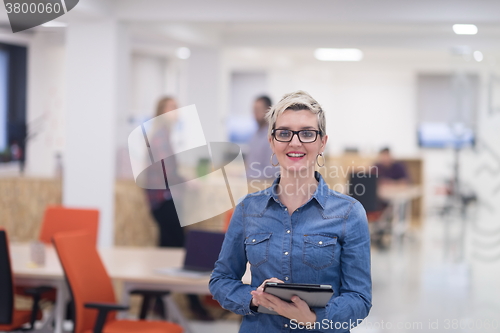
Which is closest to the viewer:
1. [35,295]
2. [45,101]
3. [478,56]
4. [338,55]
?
[35,295]

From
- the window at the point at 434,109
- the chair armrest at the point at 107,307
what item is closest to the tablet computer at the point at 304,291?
the chair armrest at the point at 107,307

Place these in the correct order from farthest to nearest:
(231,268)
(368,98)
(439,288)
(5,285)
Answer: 1. (368,98)
2. (439,288)
3. (5,285)
4. (231,268)

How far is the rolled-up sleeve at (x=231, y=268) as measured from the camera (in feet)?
6.41

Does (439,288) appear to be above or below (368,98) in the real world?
below

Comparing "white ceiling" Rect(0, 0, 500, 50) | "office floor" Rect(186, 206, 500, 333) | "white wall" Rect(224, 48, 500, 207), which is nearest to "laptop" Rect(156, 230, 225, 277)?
"office floor" Rect(186, 206, 500, 333)

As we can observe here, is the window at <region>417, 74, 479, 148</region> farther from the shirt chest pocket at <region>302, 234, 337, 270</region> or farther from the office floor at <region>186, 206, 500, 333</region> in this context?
the shirt chest pocket at <region>302, 234, 337, 270</region>

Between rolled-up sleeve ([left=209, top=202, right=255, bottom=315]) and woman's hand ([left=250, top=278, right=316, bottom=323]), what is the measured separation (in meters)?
0.14

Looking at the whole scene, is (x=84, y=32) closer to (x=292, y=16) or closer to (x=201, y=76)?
(x=292, y=16)

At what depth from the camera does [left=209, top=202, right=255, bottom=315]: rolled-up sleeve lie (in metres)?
1.96

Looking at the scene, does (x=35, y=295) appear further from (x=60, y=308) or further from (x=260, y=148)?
(x=260, y=148)

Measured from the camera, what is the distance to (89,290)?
11.4 feet

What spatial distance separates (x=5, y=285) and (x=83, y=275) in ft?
1.75

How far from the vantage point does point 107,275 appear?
3.66 meters

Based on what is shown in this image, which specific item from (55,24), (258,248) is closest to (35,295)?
(258,248)
